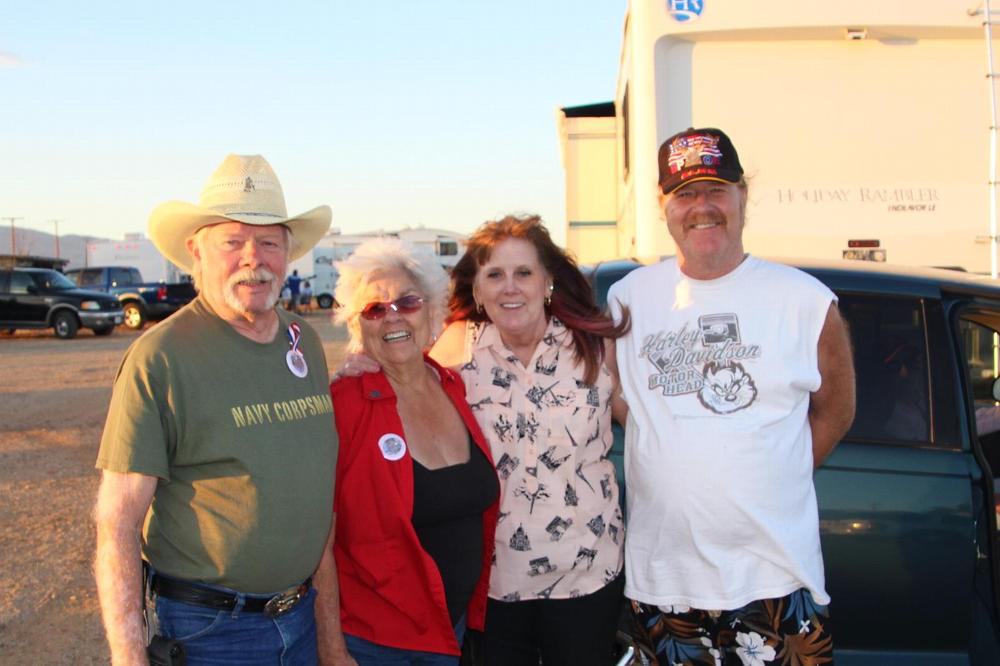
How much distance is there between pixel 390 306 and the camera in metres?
2.40

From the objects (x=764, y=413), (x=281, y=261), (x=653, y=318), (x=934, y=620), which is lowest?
(x=934, y=620)

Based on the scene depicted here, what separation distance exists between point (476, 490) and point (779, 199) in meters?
3.27

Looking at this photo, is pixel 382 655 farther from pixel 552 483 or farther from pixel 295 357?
pixel 295 357

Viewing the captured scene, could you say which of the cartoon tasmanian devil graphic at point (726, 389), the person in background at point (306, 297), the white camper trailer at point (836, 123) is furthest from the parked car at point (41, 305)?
the cartoon tasmanian devil graphic at point (726, 389)

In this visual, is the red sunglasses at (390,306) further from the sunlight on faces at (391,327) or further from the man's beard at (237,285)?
the man's beard at (237,285)

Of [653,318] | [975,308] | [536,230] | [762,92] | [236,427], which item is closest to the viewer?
[236,427]

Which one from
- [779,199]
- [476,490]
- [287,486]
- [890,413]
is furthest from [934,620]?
[779,199]

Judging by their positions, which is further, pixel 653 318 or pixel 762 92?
pixel 762 92

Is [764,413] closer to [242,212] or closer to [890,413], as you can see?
[890,413]

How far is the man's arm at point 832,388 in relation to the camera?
7.51ft

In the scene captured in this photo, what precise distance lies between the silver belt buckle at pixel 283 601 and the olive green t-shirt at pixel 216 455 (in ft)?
0.11

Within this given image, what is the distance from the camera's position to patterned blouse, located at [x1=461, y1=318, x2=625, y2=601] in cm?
242

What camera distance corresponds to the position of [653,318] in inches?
93.4

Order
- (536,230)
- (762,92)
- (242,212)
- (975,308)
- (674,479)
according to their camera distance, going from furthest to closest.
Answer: (762,92) < (975,308) < (536,230) < (674,479) < (242,212)
